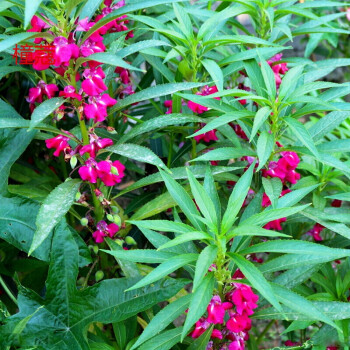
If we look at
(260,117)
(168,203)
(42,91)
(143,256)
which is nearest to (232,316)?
(143,256)

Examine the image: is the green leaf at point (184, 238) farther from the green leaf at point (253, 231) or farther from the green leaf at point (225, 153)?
the green leaf at point (225, 153)

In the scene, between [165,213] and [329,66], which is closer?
[329,66]

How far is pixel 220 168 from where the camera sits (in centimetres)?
159

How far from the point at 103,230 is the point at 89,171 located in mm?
232

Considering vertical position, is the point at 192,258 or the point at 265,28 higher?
the point at 265,28

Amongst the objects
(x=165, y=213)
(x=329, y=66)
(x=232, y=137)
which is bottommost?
(x=165, y=213)

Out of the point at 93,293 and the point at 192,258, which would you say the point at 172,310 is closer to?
the point at 192,258

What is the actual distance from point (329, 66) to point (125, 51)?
78cm

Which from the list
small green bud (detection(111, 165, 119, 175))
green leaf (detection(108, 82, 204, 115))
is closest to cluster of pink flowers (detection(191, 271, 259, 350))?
small green bud (detection(111, 165, 119, 175))

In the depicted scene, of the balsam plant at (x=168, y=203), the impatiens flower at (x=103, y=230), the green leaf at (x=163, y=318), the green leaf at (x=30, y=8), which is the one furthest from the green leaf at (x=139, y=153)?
the green leaf at (x=30, y=8)

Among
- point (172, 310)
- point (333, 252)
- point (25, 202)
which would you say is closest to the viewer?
point (333, 252)

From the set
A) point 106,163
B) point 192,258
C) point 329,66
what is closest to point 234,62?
point 329,66

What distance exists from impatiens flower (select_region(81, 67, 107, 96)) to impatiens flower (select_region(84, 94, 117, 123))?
0.02 meters

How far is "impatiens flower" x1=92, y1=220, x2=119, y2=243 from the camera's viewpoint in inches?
64.5
